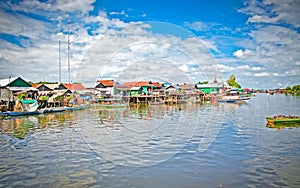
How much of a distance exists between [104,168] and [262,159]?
6.13m

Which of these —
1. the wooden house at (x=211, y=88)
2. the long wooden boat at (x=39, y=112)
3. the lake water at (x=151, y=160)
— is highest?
the wooden house at (x=211, y=88)

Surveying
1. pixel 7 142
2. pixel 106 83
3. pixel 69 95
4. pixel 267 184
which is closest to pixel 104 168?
pixel 267 184

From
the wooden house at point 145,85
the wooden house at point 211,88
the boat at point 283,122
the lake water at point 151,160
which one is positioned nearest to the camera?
the lake water at point 151,160

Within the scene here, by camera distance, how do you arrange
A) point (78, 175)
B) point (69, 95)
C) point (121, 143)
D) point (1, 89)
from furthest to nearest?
point (69, 95) < point (1, 89) < point (121, 143) < point (78, 175)

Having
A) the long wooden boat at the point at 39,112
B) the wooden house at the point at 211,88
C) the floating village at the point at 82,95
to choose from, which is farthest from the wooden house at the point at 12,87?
the wooden house at the point at 211,88

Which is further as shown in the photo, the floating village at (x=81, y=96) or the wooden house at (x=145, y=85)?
the wooden house at (x=145, y=85)

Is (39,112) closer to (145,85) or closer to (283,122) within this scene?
(283,122)

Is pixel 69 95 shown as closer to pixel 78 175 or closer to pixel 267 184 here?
pixel 78 175

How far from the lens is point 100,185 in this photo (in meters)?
7.22

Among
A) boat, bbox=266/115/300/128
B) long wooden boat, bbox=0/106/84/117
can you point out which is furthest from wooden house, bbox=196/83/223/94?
boat, bbox=266/115/300/128

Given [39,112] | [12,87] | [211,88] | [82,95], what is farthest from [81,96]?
[211,88]

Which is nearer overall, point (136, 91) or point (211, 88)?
point (136, 91)

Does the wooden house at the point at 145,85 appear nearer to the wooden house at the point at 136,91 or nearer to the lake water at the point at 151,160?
the wooden house at the point at 136,91

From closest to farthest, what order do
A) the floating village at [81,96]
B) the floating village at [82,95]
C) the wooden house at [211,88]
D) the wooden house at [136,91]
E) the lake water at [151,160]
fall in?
the lake water at [151,160] → the floating village at [81,96] → the floating village at [82,95] → the wooden house at [136,91] → the wooden house at [211,88]
